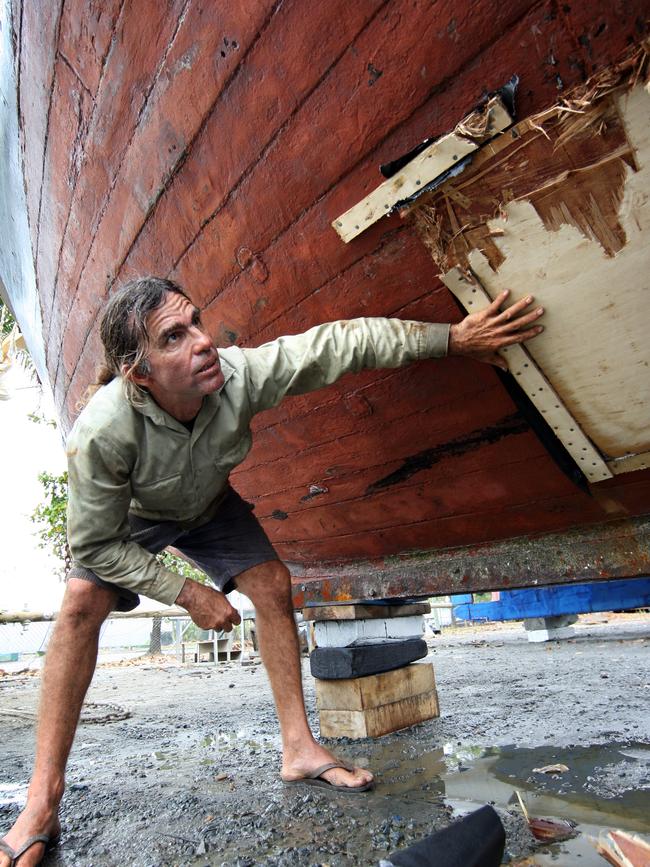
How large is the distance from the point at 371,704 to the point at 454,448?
44.6 inches

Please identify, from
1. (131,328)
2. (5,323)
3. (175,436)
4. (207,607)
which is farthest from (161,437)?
(5,323)

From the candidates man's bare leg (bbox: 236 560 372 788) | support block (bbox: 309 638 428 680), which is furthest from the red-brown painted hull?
man's bare leg (bbox: 236 560 372 788)

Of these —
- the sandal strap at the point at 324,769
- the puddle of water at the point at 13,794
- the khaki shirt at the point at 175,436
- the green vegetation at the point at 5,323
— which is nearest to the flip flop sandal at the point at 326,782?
the sandal strap at the point at 324,769

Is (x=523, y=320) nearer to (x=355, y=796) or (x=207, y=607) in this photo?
(x=207, y=607)

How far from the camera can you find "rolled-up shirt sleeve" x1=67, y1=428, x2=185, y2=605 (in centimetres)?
157

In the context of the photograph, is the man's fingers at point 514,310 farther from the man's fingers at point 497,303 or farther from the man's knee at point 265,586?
the man's knee at point 265,586

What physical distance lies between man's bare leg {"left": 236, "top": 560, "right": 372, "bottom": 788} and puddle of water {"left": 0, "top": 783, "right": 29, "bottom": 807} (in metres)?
0.90

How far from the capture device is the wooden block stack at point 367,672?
2.39 metres

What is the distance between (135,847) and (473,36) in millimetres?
1828

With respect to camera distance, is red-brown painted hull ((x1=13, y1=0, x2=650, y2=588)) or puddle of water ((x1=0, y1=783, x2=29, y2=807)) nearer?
red-brown painted hull ((x1=13, y1=0, x2=650, y2=588))

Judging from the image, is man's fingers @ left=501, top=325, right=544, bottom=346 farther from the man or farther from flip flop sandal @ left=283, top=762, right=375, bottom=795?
flip flop sandal @ left=283, top=762, right=375, bottom=795

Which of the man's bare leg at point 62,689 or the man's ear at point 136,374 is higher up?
the man's ear at point 136,374

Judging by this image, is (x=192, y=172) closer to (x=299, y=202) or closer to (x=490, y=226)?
(x=299, y=202)

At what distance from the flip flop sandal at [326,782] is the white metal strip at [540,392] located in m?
1.05
